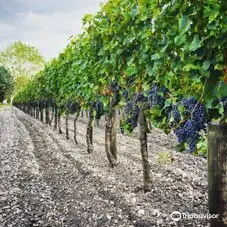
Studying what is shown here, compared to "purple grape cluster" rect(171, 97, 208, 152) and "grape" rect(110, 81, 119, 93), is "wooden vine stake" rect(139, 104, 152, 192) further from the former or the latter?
"purple grape cluster" rect(171, 97, 208, 152)

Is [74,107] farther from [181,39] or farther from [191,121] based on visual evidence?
[181,39]

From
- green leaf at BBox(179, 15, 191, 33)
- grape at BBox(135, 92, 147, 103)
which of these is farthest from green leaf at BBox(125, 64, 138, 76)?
green leaf at BBox(179, 15, 191, 33)

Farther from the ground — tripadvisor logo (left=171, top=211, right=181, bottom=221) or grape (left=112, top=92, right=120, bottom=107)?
grape (left=112, top=92, right=120, bottom=107)

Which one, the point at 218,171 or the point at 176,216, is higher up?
the point at 218,171

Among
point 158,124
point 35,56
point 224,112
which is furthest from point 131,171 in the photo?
point 35,56

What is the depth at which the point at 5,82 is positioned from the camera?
68.1 m

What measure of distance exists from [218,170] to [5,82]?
68.9 m

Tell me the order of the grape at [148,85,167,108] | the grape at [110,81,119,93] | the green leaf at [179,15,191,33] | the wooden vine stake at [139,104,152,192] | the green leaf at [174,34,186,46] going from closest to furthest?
the green leaf at [179,15,191,33], the green leaf at [174,34,186,46], the grape at [148,85,167,108], the wooden vine stake at [139,104,152,192], the grape at [110,81,119,93]

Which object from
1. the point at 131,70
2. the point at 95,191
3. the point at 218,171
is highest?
the point at 131,70

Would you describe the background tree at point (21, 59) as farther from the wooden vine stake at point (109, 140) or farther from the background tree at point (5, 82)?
the wooden vine stake at point (109, 140)

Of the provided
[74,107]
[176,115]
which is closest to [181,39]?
[176,115]

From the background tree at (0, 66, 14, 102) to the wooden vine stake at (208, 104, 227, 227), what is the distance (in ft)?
219

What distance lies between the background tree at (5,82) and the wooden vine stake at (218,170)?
219 ft

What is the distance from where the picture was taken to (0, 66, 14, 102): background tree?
6669 cm
